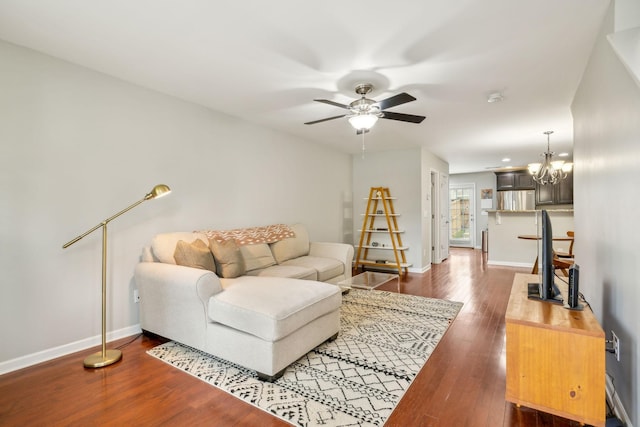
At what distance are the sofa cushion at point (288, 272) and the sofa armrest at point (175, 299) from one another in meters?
0.90

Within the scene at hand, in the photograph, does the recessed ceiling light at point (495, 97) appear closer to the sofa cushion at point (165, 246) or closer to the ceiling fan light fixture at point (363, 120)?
Answer: the ceiling fan light fixture at point (363, 120)

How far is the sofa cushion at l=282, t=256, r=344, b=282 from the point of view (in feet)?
12.4

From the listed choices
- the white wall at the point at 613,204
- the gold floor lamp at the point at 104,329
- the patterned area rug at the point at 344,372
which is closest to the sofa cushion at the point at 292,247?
the patterned area rug at the point at 344,372

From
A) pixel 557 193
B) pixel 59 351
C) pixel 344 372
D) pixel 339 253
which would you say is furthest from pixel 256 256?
pixel 557 193

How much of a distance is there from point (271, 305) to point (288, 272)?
→ 1.25m

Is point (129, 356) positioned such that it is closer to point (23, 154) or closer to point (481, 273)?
point (23, 154)

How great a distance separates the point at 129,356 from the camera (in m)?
2.50

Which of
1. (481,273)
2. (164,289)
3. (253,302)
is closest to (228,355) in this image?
(253,302)

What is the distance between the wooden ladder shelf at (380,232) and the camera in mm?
5738

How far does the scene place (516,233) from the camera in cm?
654

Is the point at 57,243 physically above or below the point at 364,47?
below

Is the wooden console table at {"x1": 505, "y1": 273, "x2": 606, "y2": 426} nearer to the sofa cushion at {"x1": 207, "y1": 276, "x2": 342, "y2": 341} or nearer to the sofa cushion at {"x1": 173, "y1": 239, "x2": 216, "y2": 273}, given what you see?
the sofa cushion at {"x1": 207, "y1": 276, "x2": 342, "y2": 341}

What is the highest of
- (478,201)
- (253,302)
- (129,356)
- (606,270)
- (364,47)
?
(364,47)

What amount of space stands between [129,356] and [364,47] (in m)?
3.02
